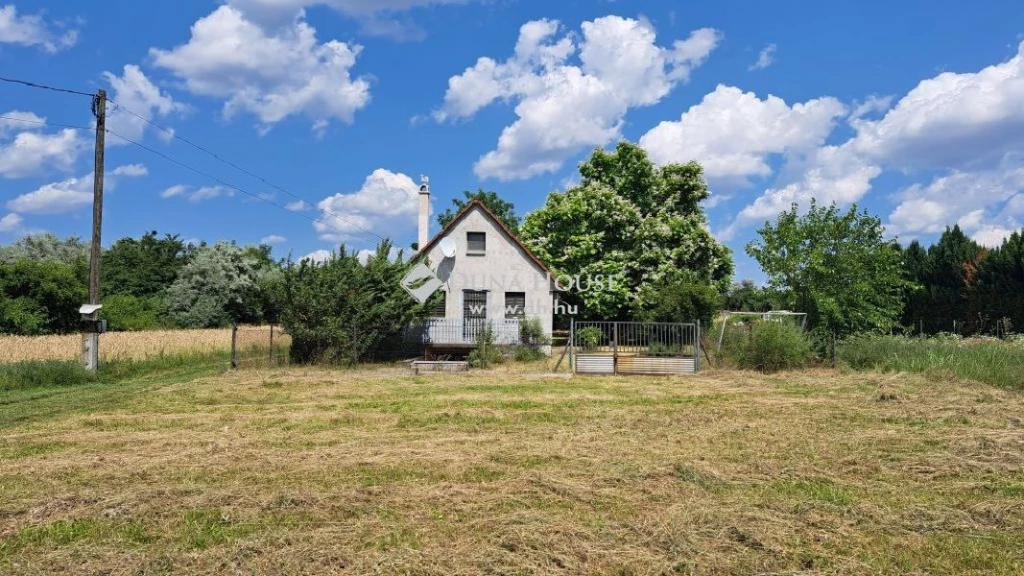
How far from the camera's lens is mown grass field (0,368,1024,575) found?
4.65 metres

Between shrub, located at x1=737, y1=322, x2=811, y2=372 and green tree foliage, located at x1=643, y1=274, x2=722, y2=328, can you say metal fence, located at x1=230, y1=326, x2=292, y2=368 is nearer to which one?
green tree foliage, located at x1=643, y1=274, x2=722, y2=328

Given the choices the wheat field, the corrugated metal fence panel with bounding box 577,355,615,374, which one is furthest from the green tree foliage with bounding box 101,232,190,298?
the corrugated metal fence panel with bounding box 577,355,615,374

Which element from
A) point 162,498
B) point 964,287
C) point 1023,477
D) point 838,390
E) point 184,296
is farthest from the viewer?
point 184,296

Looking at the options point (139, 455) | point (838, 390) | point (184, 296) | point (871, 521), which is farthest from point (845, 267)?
point (184, 296)

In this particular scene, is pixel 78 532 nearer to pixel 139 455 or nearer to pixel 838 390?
pixel 139 455

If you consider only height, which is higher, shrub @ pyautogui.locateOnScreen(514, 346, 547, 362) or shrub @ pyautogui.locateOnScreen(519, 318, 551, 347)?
shrub @ pyautogui.locateOnScreen(519, 318, 551, 347)

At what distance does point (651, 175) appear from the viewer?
31.7 m

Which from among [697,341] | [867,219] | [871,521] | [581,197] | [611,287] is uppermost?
[581,197]

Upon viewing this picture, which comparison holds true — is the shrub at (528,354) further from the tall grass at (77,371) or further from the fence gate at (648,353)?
the tall grass at (77,371)

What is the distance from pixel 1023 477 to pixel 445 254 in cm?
1952

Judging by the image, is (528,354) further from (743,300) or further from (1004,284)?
(743,300)

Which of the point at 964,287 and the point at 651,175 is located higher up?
the point at 651,175

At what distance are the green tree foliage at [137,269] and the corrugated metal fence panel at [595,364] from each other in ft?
136

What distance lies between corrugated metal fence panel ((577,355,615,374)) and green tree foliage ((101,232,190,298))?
1627 inches
